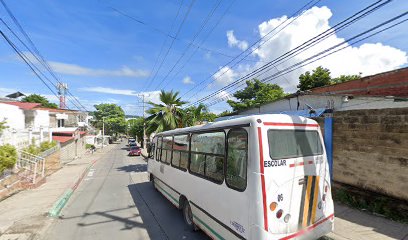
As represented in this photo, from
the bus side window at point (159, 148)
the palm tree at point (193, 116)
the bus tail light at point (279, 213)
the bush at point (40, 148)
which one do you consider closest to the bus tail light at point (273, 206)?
the bus tail light at point (279, 213)

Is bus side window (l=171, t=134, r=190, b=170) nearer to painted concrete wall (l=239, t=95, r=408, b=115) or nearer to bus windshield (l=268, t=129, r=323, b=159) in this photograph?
bus windshield (l=268, t=129, r=323, b=159)

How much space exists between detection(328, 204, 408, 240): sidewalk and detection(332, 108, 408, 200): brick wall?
0.80 m

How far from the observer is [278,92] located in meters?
37.1

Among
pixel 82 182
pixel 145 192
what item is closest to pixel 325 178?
pixel 145 192

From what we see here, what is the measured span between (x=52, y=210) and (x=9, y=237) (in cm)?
231

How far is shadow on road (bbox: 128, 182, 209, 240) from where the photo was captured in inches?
265

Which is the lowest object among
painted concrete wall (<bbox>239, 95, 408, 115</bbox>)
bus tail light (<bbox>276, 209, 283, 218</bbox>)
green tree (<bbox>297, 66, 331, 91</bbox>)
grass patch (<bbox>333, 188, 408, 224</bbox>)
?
grass patch (<bbox>333, 188, 408, 224</bbox>)

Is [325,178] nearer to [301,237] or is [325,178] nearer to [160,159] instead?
[301,237]

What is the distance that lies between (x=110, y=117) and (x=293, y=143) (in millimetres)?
89273

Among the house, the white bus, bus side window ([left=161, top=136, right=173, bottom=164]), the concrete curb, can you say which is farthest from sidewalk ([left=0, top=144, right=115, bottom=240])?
the house

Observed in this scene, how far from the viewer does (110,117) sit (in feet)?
286

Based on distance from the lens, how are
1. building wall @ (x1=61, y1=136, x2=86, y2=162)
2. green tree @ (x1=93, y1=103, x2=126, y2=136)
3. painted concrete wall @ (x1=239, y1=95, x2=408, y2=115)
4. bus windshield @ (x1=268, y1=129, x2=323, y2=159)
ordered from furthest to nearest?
green tree @ (x1=93, y1=103, x2=126, y2=136)
building wall @ (x1=61, y1=136, x2=86, y2=162)
painted concrete wall @ (x1=239, y1=95, x2=408, y2=115)
bus windshield @ (x1=268, y1=129, x2=323, y2=159)

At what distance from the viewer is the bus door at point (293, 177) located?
4289 mm

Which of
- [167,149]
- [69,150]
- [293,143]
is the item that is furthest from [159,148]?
[69,150]
